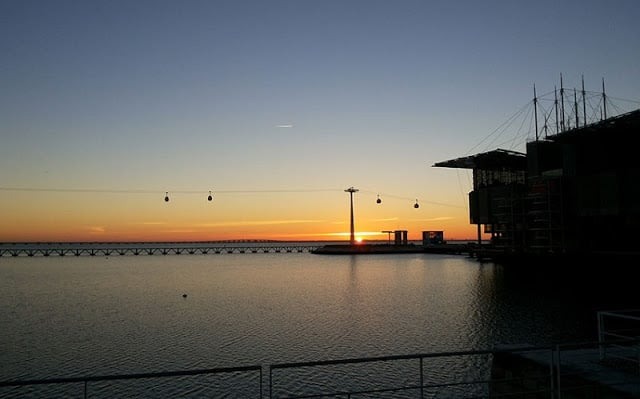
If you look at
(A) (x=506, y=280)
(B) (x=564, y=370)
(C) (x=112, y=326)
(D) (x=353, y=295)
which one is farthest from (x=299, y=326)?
(A) (x=506, y=280)

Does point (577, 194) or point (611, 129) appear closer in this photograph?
point (611, 129)

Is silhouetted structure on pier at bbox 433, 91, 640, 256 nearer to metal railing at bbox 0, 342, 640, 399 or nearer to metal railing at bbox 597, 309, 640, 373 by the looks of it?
metal railing at bbox 0, 342, 640, 399

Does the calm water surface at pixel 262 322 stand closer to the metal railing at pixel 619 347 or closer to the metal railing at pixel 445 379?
the metal railing at pixel 445 379

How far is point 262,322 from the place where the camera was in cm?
4622

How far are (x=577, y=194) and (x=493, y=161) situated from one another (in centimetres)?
3081

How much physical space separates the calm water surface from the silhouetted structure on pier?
20427 mm

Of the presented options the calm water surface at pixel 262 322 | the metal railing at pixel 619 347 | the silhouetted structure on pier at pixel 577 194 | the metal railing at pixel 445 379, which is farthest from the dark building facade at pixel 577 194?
the metal railing at pixel 619 347

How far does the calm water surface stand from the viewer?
33156 mm

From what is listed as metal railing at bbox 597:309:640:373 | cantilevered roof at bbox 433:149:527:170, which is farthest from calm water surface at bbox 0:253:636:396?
cantilevered roof at bbox 433:149:527:170

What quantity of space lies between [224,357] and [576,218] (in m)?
89.6

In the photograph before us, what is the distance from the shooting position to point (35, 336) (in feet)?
132

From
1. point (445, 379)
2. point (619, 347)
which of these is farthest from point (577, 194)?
point (619, 347)

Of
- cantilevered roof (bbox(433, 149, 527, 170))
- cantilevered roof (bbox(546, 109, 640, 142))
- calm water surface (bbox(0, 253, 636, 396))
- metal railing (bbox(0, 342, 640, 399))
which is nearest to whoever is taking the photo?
metal railing (bbox(0, 342, 640, 399))

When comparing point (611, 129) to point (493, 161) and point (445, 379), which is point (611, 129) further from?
point (445, 379)
